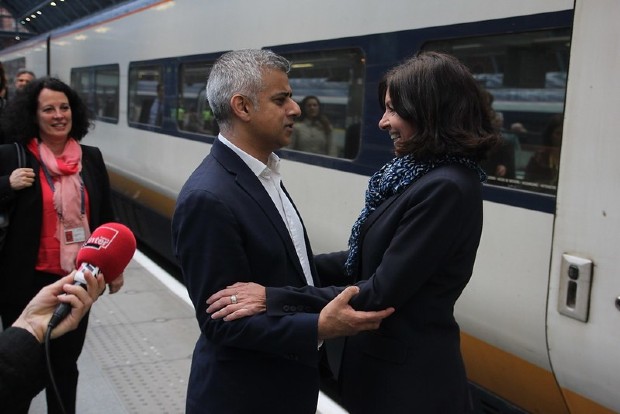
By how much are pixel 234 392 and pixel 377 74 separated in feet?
7.31

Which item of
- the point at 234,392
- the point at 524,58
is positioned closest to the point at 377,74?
the point at 524,58

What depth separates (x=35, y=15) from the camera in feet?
93.6

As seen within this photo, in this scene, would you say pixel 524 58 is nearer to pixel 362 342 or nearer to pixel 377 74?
pixel 377 74

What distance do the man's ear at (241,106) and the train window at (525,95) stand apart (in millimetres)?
1147

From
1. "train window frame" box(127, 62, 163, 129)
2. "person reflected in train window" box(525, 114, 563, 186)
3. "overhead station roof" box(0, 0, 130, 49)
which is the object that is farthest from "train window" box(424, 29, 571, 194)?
"overhead station roof" box(0, 0, 130, 49)

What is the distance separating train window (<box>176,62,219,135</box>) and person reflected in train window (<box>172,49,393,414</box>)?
3864 millimetres

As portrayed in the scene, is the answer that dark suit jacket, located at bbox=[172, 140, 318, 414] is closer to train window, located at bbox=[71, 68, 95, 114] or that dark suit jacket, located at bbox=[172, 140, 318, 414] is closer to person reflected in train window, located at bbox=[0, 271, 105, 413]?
person reflected in train window, located at bbox=[0, 271, 105, 413]

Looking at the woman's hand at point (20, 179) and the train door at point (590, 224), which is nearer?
the train door at point (590, 224)

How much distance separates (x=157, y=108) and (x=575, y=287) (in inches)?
213

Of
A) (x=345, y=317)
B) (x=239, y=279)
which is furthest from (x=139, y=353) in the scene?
(x=345, y=317)

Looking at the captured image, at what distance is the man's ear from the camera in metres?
1.79

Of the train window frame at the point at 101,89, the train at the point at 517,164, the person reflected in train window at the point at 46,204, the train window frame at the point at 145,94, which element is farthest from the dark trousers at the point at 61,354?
the train window frame at the point at 101,89

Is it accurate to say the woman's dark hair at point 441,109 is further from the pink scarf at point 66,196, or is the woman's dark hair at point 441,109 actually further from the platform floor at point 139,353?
the platform floor at point 139,353

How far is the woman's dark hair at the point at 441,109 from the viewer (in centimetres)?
169
